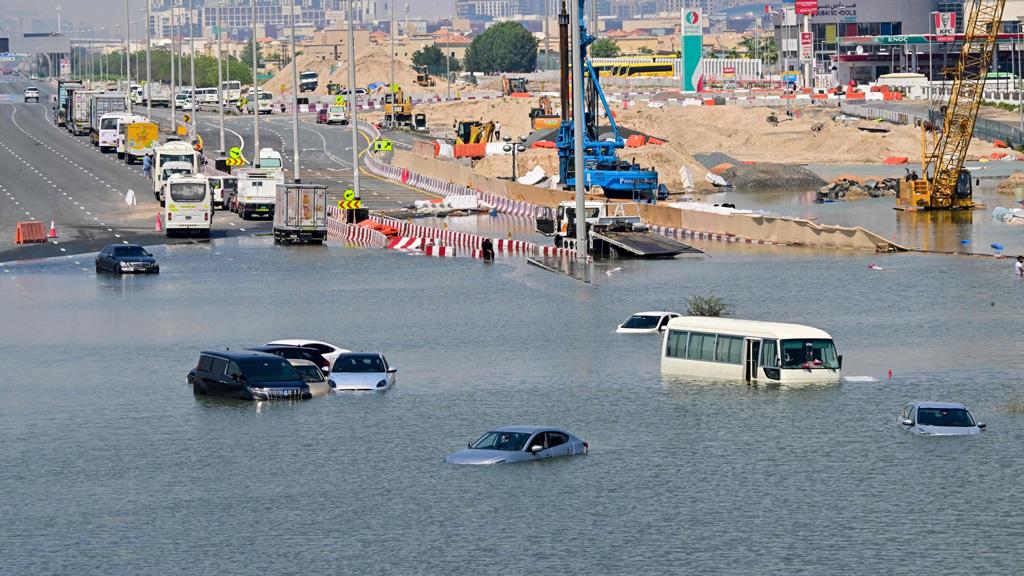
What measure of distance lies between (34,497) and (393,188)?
252 ft

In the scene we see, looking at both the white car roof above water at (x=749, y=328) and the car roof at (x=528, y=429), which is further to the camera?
the white car roof above water at (x=749, y=328)

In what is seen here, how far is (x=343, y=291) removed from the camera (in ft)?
224

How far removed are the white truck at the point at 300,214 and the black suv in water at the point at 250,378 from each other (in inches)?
1379

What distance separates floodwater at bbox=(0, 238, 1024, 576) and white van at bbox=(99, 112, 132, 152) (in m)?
67.8

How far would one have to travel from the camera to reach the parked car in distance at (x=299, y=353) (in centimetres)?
4959

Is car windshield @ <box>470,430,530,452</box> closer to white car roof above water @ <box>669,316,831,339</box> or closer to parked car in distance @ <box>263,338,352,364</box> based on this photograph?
white car roof above water @ <box>669,316,831,339</box>

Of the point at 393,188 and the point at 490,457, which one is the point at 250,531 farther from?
the point at 393,188

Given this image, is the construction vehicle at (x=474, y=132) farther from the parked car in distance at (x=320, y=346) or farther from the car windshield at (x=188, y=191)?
the parked car in distance at (x=320, y=346)

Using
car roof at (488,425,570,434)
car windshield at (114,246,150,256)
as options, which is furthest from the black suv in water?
car windshield at (114,246,150,256)

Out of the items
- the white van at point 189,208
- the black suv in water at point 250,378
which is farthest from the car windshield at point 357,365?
the white van at point 189,208

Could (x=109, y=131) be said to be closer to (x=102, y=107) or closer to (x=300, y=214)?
(x=102, y=107)

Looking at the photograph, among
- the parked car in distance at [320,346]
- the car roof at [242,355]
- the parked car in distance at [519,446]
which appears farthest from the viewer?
the parked car in distance at [320,346]

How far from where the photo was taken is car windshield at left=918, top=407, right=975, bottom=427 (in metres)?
40.9

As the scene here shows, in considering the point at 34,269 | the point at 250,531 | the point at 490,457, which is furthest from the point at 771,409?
the point at 34,269
